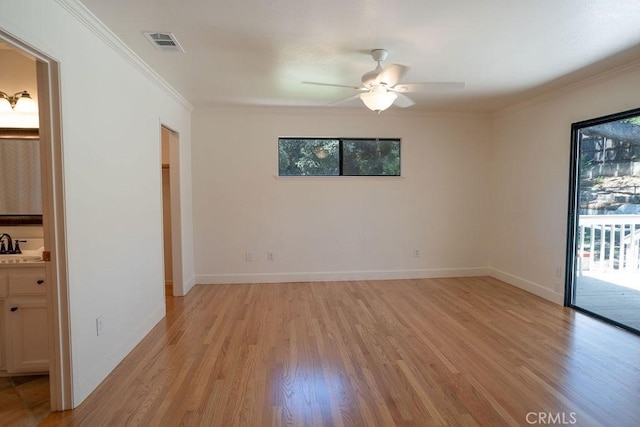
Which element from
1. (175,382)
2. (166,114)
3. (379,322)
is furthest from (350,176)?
(175,382)

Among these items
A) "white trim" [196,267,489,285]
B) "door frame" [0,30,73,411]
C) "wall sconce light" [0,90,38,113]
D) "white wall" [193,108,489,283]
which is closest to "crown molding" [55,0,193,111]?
"door frame" [0,30,73,411]

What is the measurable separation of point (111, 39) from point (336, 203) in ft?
10.4

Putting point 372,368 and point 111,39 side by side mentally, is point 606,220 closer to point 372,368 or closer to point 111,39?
point 372,368

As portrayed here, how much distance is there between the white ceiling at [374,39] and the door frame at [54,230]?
0.64 m

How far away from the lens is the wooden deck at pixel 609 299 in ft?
10.3

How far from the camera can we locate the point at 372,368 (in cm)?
237

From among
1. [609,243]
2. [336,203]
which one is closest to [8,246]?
[336,203]

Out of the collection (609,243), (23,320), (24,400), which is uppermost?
(609,243)

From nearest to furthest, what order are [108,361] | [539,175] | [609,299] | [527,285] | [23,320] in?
[23,320]
[108,361]
[609,299]
[539,175]
[527,285]

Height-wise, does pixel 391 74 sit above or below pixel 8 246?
above

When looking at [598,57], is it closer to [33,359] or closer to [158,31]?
[158,31]

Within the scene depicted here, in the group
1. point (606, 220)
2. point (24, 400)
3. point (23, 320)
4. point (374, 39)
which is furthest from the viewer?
point (606, 220)

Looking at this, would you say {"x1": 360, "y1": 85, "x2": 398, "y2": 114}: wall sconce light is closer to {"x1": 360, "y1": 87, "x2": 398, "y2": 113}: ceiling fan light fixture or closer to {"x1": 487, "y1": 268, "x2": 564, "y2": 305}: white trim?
{"x1": 360, "y1": 87, "x2": 398, "y2": 113}: ceiling fan light fixture

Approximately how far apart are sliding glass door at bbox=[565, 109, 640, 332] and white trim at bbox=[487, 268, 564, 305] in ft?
0.42
